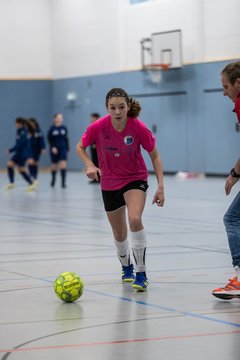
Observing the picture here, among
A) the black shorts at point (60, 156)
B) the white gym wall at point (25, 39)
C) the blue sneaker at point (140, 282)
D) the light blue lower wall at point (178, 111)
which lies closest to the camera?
the blue sneaker at point (140, 282)

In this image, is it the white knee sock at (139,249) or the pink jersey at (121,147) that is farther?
the pink jersey at (121,147)

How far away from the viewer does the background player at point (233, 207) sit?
7.35 m

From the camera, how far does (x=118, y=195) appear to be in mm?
8609

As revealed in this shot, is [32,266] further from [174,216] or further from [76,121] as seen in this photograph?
[76,121]

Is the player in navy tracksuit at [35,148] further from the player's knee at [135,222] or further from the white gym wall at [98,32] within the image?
the player's knee at [135,222]

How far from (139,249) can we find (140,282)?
350 millimetres

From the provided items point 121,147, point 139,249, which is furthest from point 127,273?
point 121,147

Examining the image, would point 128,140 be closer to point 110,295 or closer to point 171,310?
point 110,295

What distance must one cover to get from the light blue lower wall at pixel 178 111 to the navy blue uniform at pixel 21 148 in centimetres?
689

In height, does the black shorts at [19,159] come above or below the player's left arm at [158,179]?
below

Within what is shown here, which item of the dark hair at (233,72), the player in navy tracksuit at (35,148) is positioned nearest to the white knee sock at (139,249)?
the dark hair at (233,72)

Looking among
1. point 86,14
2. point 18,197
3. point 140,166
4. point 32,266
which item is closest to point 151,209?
point 18,197

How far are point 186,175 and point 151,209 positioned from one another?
42.1 ft

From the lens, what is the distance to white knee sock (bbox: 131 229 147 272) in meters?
8.38
